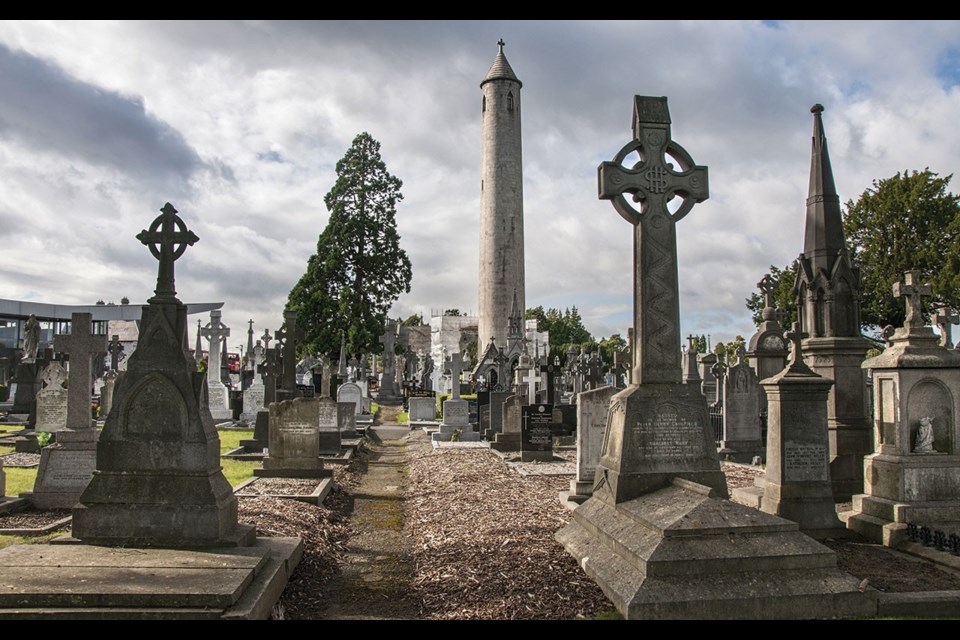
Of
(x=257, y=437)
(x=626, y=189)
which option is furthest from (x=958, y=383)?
(x=257, y=437)

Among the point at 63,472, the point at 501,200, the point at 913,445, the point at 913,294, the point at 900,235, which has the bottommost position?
the point at 63,472

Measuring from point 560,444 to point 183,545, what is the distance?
45.7ft

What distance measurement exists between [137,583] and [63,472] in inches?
215

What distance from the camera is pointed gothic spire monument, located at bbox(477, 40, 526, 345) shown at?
4897 centimetres

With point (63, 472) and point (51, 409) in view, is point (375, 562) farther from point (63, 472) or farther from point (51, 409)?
point (51, 409)

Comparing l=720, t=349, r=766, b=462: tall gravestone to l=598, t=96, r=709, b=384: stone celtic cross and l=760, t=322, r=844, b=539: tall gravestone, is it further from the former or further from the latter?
l=598, t=96, r=709, b=384: stone celtic cross

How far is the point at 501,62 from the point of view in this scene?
50.2 m

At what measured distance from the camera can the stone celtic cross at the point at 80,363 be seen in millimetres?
9523

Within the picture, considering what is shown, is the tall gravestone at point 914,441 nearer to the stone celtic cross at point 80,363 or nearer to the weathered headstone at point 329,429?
the stone celtic cross at point 80,363

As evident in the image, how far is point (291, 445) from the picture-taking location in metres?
11.5

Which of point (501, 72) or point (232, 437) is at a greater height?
point (501, 72)

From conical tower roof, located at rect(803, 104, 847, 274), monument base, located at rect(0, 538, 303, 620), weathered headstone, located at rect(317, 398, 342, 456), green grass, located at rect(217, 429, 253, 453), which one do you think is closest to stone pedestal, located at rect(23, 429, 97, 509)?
monument base, located at rect(0, 538, 303, 620)

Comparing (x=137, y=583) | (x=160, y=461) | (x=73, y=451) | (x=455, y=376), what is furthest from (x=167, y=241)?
(x=455, y=376)

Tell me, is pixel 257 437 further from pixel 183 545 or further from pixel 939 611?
pixel 939 611
